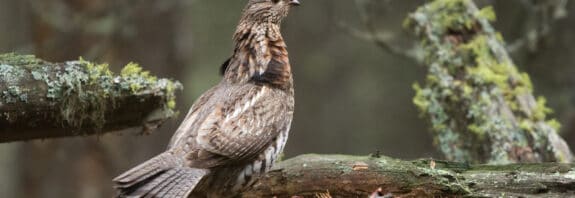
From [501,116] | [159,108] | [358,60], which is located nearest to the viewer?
[159,108]

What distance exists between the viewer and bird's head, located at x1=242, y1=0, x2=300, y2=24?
16.8 feet

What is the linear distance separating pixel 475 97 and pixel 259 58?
5.38 feet

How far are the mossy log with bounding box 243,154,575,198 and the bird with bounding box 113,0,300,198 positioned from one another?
154 millimetres

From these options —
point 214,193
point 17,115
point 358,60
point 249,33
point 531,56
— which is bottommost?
point 214,193

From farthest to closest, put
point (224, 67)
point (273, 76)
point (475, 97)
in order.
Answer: point (475, 97) → point (224, 67) → point (273, 76)

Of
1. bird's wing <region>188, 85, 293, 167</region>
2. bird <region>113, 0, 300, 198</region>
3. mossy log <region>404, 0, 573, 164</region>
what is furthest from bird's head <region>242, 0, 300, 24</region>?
mossy log <region>404, 0, 573, 164</region>

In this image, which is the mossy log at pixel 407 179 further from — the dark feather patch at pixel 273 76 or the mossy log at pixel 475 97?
the mossy log at pixel 475 97

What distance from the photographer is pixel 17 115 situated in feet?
13.3

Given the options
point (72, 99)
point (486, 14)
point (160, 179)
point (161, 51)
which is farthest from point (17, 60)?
point (161, 51)

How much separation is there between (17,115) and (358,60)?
10833 mm

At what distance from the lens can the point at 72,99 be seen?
433 centimetres

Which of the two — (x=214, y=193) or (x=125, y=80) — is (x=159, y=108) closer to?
(x=125, y=80)

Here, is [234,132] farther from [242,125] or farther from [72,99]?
[72,99]

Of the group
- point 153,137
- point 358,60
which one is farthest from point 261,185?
point 358,60
